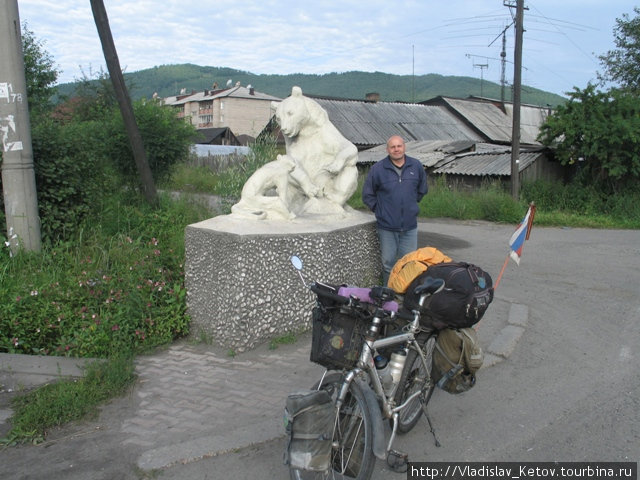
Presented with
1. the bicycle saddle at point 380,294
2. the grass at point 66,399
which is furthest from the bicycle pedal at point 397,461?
the grass at point 66,399

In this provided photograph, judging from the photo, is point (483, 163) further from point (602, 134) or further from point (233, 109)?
point (233, 109)

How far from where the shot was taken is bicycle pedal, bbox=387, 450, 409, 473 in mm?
3268

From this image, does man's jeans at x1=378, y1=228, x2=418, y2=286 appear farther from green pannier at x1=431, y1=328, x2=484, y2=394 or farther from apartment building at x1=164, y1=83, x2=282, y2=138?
apartment building at x1=164, y1=83, x2=282, y2=138

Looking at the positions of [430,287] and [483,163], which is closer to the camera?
[430,287]

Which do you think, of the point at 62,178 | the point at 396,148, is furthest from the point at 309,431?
the point at 62,178

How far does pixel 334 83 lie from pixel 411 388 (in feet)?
348

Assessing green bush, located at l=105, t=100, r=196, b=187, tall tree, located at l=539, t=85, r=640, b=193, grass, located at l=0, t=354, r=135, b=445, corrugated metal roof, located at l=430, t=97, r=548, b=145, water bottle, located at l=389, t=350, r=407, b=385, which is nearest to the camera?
water bottle, located at l=389, t=350, r=407, b=385

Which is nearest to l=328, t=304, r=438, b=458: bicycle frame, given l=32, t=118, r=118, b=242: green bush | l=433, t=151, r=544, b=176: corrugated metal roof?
l=32, t=118, r=118, b=242: green bush

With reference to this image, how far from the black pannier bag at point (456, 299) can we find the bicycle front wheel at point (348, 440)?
2.18 ft

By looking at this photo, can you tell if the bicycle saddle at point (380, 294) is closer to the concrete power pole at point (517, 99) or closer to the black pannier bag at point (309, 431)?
the black pannier bag at point (309, 431)

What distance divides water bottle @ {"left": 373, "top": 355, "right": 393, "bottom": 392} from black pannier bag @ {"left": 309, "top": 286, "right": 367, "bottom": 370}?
1.04ft

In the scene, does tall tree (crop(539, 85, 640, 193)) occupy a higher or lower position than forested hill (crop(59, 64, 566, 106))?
lower

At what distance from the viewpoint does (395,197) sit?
5.91 metres

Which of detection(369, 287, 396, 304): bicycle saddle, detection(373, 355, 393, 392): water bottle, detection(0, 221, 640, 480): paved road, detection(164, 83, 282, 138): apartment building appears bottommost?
detection(0, 221, 640, 480): paved road
